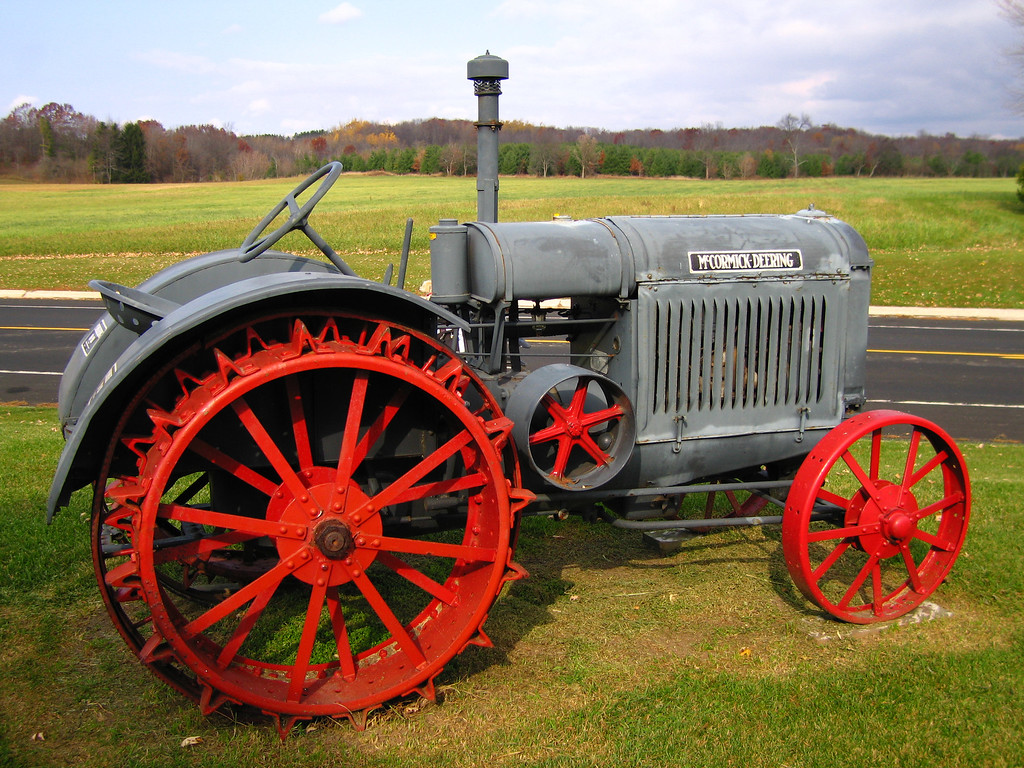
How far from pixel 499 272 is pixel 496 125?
2.55m

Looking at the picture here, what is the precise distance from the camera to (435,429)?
3.41 metres

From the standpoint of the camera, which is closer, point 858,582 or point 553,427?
point 553,427

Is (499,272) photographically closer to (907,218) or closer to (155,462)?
(155,462)

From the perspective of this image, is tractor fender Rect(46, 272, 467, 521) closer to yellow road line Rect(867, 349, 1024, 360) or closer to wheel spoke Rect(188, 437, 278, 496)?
wheel spoke Rect(188, 437, 278, 496)

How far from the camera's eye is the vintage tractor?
2816mm

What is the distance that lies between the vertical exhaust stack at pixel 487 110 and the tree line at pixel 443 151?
44.7 m

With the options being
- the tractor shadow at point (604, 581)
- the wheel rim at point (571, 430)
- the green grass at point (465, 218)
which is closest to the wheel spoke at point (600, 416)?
the wheel rim at point (571, 430)

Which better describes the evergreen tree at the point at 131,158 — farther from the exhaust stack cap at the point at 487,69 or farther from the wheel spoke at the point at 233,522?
the wheel spoke at the point at 233,522

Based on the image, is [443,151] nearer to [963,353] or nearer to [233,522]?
[963,353]

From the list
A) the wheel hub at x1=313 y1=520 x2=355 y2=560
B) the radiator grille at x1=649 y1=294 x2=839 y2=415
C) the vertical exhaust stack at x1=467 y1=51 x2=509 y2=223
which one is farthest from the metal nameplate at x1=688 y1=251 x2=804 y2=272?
the vertical exhaust stack at x1=467 y1=51 x2=509 y2=223

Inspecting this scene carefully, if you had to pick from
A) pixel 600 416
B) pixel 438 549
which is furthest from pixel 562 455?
pixel 438 549

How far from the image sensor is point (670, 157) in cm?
4966

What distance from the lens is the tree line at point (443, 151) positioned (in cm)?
4747

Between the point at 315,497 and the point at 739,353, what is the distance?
7.19ft
